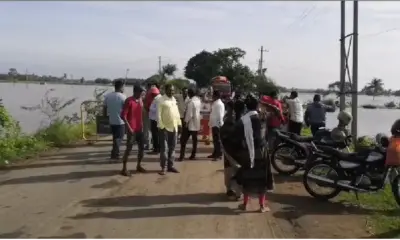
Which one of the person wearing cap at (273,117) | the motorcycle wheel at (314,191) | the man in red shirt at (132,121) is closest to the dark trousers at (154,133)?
the man in red shirt at (132,121)

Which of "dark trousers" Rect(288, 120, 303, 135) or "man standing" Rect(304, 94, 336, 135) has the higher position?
"man standing" Rect(304, 94, 336, 135)

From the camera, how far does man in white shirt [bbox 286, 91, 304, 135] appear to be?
11664 millimetres

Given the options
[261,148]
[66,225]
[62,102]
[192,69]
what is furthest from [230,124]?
[192,69]

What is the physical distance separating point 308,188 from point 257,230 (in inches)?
76.2

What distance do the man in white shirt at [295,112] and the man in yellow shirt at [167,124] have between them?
361 cm

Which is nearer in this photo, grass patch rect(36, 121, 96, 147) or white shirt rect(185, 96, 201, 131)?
white shirt rect(185, 96, 201, 131)

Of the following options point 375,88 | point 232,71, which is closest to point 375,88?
point 375,88

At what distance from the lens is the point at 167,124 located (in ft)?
29.8

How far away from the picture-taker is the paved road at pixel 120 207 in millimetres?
5883

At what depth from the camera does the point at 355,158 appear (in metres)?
7.50

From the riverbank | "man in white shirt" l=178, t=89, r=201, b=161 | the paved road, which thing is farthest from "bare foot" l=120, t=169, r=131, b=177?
the riverbank

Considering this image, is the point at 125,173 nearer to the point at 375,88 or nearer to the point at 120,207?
the point at 120,207

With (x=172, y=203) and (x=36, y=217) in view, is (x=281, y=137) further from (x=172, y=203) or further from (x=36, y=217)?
(x=36, y=217)

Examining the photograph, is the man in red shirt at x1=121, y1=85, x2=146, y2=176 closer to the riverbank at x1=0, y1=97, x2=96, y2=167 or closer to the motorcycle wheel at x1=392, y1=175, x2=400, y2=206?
the riverbank at x1=0, y1=97, x2=96, y2=167
